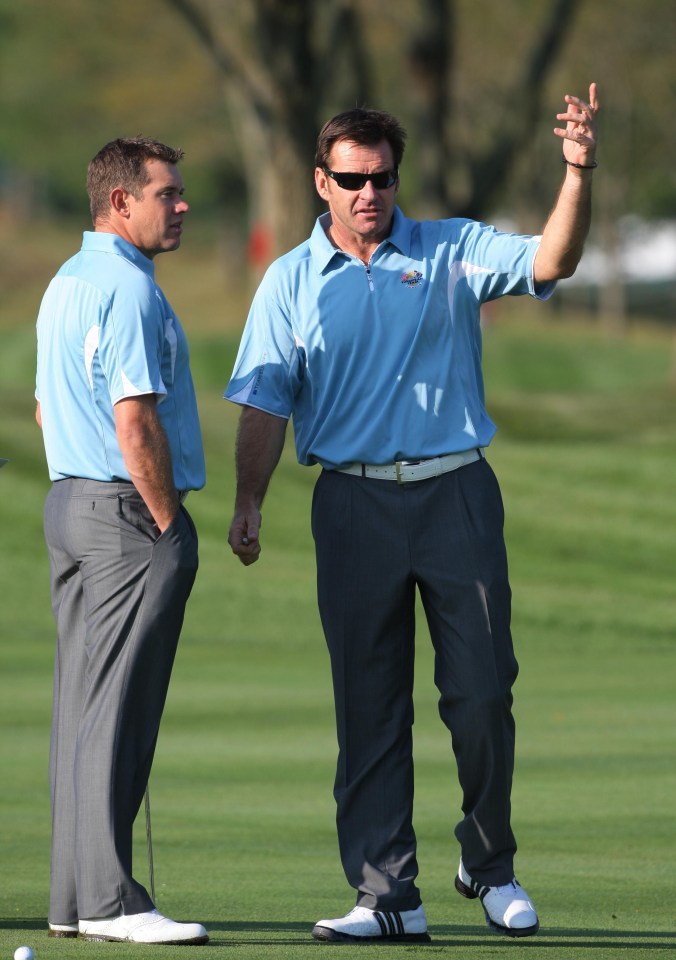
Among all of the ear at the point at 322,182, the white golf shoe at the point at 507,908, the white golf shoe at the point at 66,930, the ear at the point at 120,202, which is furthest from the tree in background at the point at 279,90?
the white golf shoe at the point at 66,930

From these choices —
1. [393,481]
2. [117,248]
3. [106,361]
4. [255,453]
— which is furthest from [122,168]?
[393,481]

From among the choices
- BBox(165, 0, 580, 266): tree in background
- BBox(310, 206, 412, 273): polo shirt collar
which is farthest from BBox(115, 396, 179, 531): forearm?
BBox(165, 0, 580, 266): tree in background

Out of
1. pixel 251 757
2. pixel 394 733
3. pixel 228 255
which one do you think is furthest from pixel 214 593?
pixel 228 255

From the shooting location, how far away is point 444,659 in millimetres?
5117

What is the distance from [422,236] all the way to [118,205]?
34.7 inches

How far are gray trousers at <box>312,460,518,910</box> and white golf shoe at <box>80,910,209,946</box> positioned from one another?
597 millimetres

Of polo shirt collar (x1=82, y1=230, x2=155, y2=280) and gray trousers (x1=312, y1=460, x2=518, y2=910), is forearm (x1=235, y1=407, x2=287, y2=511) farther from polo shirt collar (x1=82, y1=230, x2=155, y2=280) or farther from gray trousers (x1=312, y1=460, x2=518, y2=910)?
polo shirt collar (x1=82, y1=230, x2=155, y2=280)

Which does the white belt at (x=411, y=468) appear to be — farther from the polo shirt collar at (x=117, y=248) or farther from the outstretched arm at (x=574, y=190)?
the polo shirt collar at (x=117, y=248)

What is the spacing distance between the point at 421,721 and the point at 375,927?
501 cm

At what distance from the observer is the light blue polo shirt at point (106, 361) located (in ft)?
15.4

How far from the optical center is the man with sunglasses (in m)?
5.06

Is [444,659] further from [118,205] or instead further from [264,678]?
[264,678]

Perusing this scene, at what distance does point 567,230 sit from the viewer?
495cm

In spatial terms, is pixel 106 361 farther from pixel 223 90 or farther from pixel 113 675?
pixel 223 90
